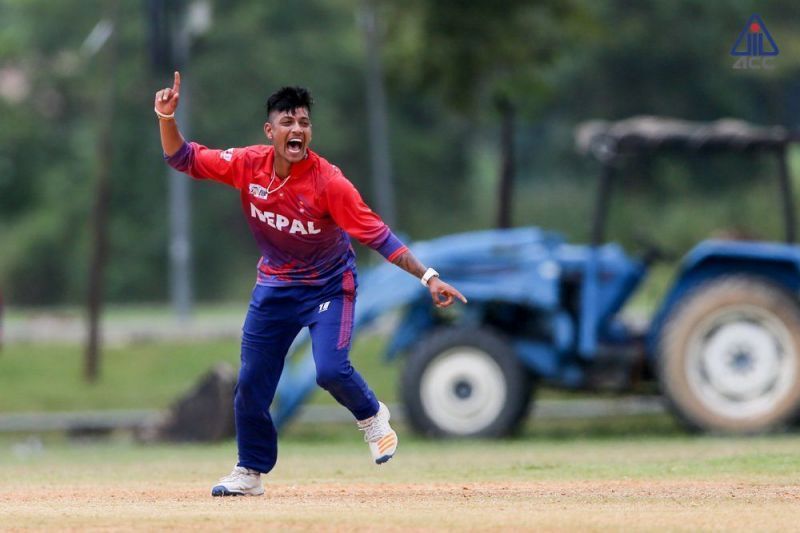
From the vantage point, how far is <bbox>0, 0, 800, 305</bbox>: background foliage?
178ft

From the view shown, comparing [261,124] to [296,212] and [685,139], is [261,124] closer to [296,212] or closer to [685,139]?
[685,139]

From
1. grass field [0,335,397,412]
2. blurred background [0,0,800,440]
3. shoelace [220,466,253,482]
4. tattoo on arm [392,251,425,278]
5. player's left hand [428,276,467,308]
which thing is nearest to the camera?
player's left hand [428,276,467,308]

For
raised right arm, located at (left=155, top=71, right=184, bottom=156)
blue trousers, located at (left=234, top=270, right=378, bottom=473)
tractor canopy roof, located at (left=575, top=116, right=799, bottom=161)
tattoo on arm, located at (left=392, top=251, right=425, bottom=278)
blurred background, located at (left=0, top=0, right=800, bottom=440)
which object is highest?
blurred background, located at (left=0, top=0, right=800, bottom=440)

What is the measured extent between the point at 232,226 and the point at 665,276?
34722 millimetres

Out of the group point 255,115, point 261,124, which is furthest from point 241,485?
point 255,115

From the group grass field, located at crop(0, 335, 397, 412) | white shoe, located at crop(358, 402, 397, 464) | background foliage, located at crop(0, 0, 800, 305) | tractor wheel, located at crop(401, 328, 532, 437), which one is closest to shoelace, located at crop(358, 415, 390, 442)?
white shoe, located at crop(358, 402, 397, 464)

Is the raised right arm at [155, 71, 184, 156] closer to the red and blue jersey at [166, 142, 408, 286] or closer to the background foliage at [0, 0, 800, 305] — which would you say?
the red and blue jersey at [166, 142, 408, 286]

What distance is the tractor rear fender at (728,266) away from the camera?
56.9 ft

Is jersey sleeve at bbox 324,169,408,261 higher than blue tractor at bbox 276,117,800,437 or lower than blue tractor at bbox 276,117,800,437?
higher

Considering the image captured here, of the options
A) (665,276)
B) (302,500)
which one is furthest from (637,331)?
(302,500)

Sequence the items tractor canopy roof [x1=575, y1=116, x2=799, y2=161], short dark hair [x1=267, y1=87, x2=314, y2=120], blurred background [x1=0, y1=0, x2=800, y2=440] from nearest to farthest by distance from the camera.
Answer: short dark hair [x1=267, y1=87, x2=314, y2=120], tractor canopy roof [x1=575, y1=116, x2=799, y2=161], blurred background [x1=0, y1=0, x2=800, y2=440]

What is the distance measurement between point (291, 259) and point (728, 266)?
8418 millimetres

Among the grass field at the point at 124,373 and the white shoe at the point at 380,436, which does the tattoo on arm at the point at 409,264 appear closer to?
the white shoe at the point at 380,436

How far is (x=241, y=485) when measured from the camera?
10180 mm
